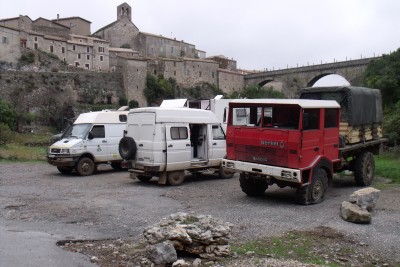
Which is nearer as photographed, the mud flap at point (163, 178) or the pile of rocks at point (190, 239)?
the pile of rocks at point (190, 239)

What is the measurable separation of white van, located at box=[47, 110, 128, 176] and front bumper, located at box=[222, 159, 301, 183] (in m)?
6.70

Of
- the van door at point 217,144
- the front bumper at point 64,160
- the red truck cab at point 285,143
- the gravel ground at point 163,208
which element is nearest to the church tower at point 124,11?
the front bumper at point 64,160

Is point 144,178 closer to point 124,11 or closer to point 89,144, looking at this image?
point 89,144

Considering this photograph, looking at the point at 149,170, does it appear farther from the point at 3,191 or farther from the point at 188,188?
the point at 3,191

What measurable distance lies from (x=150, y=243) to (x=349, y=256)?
3021mm

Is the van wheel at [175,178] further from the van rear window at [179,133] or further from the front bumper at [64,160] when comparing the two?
the front bumper at [64,160]

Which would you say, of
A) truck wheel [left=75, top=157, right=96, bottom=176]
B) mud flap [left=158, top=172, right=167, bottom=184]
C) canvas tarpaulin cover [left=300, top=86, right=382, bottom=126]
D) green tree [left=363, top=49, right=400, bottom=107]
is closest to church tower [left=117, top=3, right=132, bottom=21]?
green tree [left=363, top=49, right=400, bottom=107]

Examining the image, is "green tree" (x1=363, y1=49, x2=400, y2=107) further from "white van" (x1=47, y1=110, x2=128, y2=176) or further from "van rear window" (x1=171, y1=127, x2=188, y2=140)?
"van rear window" (x1=171, y1=127, x2=188, y2=140)

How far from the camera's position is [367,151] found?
12922 millimetres

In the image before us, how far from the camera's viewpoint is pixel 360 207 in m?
9.00

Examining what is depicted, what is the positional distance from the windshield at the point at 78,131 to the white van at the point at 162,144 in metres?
3.07

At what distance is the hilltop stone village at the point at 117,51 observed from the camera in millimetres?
67688

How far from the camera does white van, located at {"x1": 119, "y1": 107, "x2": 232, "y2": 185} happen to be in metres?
12.5

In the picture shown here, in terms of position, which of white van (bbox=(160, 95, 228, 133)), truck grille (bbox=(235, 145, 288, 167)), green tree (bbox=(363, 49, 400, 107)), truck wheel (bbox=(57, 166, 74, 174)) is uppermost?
green tree (bbox=(363, 49, 400, 107))
